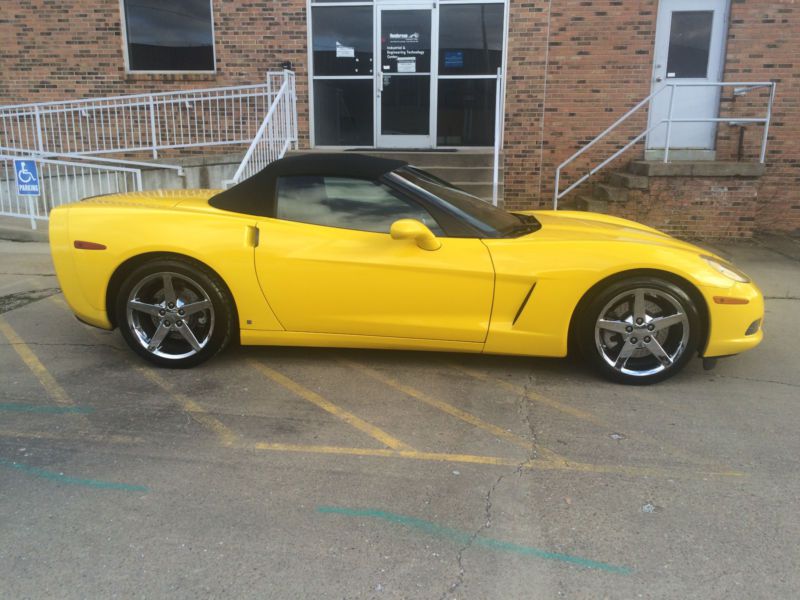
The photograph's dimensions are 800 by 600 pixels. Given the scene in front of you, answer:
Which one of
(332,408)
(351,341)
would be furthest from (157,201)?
(332,408)

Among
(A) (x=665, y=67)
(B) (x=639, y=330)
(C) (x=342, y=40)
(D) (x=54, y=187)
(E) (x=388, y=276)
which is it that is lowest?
(B) (x=639, y=330)

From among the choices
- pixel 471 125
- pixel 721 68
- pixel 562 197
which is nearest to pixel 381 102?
pixel 471 125

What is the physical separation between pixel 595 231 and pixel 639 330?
78 centimetres

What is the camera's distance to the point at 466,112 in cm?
1091

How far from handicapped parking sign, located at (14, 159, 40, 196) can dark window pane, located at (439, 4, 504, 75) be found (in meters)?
6.22

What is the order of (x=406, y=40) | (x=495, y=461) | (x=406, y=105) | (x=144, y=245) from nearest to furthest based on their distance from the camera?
(x=495, y=461) < (x=144, y=245) < (x=406, y=40) < (x=406, y=105)

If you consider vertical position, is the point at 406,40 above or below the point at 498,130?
above

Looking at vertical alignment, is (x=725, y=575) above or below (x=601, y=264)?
below

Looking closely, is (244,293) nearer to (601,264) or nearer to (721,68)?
(601,264)

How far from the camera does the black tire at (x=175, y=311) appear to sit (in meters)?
4.30

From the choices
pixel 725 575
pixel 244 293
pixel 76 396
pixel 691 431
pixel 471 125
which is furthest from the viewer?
pixel 471 125

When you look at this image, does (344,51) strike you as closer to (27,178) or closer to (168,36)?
(168,36)

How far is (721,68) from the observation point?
33.6 ft

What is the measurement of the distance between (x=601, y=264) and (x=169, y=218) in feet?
9.06
